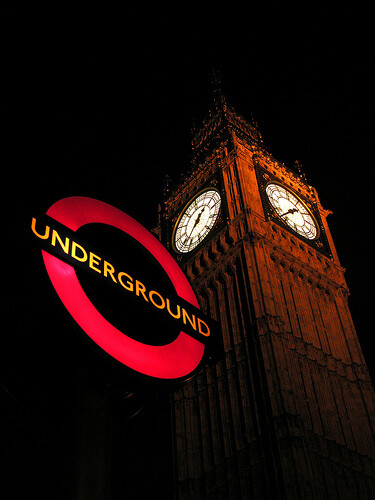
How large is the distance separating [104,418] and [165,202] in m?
31.8

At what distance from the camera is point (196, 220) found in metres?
32.2

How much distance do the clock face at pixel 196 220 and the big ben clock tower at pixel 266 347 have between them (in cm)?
9

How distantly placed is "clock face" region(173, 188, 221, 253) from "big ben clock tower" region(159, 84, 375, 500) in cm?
9

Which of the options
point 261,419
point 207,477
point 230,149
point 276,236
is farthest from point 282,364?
point 230,149

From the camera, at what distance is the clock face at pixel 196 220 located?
102ft

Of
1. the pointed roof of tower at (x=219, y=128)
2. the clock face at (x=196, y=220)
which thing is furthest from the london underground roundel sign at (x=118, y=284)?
the pointed roof of tower at (x=219, y=128)

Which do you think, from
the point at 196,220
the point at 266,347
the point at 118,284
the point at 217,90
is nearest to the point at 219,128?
the point at 217,90

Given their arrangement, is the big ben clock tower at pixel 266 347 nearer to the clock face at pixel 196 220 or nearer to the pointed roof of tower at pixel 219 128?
the clock face at pixel 196 220

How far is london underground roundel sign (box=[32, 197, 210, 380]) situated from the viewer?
14.5ft

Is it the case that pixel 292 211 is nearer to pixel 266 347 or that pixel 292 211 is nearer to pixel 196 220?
pixel 196 220

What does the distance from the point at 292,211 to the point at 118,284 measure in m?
28.3

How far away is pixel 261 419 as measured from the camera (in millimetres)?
22062

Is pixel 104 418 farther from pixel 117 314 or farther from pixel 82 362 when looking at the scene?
pixel 117 314

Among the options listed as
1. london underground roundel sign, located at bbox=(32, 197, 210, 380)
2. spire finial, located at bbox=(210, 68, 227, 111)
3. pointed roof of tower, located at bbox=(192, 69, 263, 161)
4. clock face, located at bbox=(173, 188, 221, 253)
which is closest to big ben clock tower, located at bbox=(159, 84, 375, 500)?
clock face, located at bbox=(173, 188, 221, 253)
